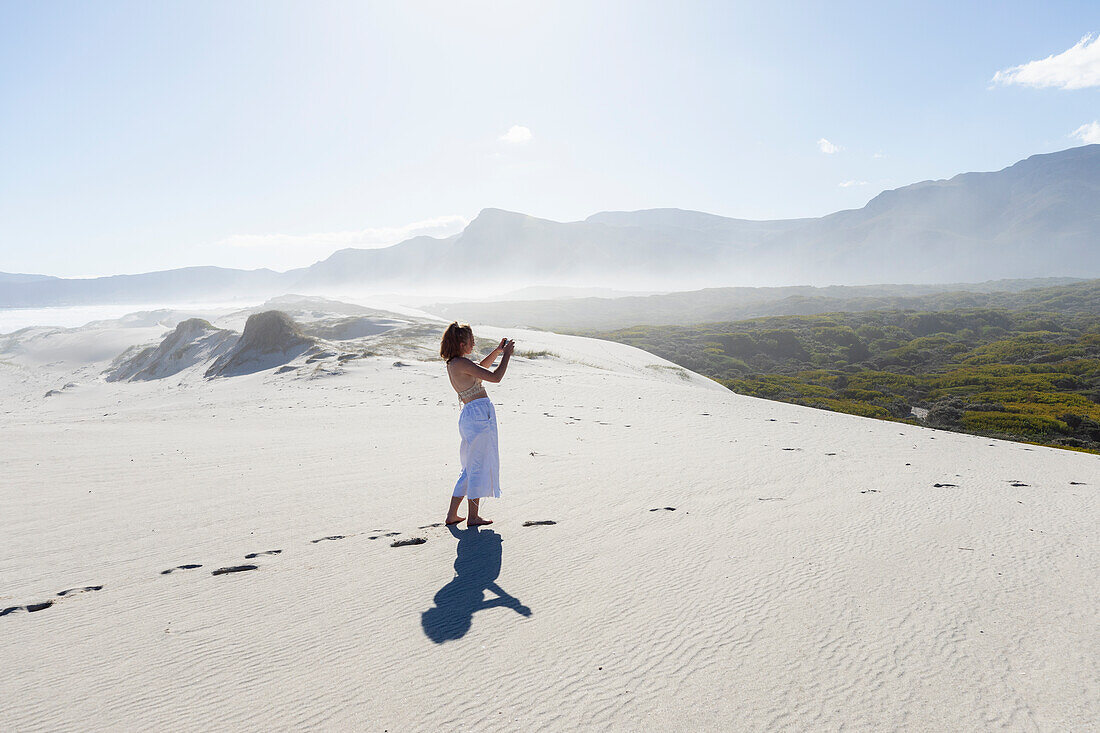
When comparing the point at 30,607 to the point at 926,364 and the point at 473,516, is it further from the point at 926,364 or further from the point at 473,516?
the point at 926,364

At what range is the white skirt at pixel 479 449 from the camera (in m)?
4.71

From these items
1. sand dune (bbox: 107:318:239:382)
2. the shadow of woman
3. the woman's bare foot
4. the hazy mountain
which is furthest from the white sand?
the hazy mountain

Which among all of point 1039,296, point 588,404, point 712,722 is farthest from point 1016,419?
point 1039,296

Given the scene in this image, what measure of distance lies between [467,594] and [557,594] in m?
0.62

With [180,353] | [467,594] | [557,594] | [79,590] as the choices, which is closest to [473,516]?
[467,594]

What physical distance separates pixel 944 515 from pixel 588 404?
9.43 meters

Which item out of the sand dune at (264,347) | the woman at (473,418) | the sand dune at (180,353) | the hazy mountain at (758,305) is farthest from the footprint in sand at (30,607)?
the hazy mountain at (758,305)

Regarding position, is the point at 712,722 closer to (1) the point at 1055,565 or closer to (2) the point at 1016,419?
(1) the point at 1055,565

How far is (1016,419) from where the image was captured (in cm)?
1862

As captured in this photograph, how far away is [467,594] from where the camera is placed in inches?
141

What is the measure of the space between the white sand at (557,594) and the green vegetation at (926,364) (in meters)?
15.6

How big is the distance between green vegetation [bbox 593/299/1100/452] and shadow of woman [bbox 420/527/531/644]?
63.0 ft

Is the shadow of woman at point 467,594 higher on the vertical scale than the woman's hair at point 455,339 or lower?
lower

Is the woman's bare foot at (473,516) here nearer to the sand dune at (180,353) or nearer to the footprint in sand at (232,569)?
the footprint in sand at (232,569)
